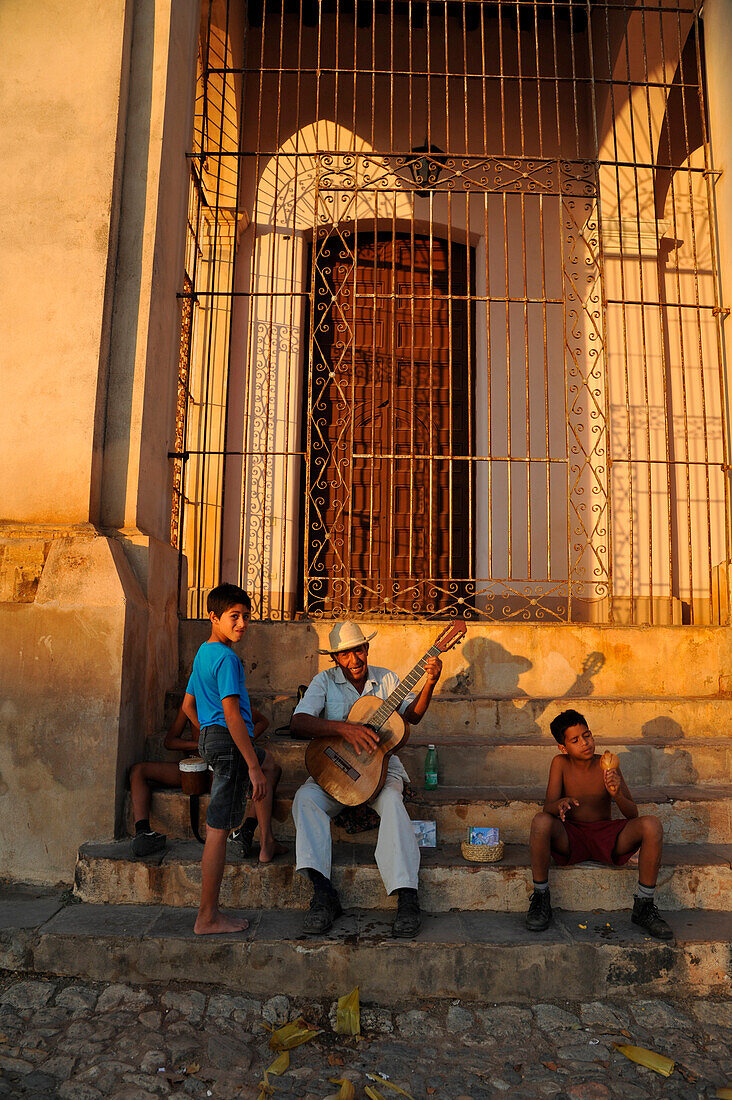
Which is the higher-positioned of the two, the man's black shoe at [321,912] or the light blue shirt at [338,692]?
the light blue shirt at [338,692]

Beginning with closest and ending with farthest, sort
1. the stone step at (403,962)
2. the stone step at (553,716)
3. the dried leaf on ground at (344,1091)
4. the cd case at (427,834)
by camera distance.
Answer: the dried leaf on ground at (344,1091) < the stone step at (403,962) < the cd case at (427,834) < the stone step at (553,716)

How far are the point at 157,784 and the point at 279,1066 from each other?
1921 millimetres

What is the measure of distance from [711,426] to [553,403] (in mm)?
A: 1587

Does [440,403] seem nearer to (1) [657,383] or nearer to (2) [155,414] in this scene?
Answer: (1) [657,383]

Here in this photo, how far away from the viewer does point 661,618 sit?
817 cm

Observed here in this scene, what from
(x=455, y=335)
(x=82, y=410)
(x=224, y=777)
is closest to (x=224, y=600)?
(x=224, y=777)

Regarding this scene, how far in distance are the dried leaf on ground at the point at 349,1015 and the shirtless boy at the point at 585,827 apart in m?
0.87

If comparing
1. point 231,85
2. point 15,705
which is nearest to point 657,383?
point 231,85

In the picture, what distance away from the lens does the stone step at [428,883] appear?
4121 mm

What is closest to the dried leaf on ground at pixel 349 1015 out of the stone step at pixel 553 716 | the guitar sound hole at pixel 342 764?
the guitar sound hole at pixel 342 764

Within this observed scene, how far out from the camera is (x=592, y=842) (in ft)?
13.8

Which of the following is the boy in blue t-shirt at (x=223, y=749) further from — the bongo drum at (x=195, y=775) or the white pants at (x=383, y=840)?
the white pants at (x=383, y=840)

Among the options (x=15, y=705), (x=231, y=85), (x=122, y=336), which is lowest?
(x=15, y=705)

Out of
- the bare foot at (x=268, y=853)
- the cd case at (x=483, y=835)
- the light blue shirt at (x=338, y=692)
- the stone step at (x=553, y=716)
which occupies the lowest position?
the bare foot at (x=268, y=853)
